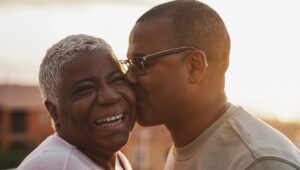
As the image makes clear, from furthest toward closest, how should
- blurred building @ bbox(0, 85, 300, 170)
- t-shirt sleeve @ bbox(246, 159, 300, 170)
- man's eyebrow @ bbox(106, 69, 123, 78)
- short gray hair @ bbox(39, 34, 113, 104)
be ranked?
1. blurred building @ bbox(0, 85, 300, 170)
2. man's eyebrow @ bbox(106, 69, 123, 78)
3. short gray hair @ bbox(39, 34, 113, 104)
4. t-shirt sleeve @ bbox(246, 159, 300, 170)

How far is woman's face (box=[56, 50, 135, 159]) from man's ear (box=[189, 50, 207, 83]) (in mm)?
333

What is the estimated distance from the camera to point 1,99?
53.5m

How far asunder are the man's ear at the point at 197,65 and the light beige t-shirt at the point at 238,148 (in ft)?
0.78

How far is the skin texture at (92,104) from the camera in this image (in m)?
3.11

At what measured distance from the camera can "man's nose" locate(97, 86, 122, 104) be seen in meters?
3.14

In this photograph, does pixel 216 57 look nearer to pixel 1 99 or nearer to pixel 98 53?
pixel 98 53

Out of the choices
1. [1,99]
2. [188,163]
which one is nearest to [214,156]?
[188,163]

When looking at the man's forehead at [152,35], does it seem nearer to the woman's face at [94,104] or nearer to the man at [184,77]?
the man at [184,77]

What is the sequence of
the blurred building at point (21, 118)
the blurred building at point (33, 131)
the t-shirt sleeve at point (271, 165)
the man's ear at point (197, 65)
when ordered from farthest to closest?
the blurred building at point (21, 118), the blurred building at point (33, 131), the man's ear at point (197, 65), the t-shirt sleeve at point (271, 165)

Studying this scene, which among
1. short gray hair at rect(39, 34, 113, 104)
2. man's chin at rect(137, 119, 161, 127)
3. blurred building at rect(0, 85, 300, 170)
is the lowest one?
blurred building at rect(0, 85, 300, 170)

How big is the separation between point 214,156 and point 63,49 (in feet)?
2.91

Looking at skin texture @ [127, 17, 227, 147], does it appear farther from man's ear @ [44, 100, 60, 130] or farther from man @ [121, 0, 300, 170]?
man's ear @ [44, 100, 60, 130]

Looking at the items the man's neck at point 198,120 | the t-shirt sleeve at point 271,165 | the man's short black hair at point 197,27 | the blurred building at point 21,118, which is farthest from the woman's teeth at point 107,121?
the blurred building at point 21,118

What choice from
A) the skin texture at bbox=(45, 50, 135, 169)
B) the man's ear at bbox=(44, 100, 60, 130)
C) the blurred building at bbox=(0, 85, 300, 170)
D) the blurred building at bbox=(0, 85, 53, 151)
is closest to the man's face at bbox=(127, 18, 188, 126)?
the skin texture at bbox=(45, 50, 135, 169)
